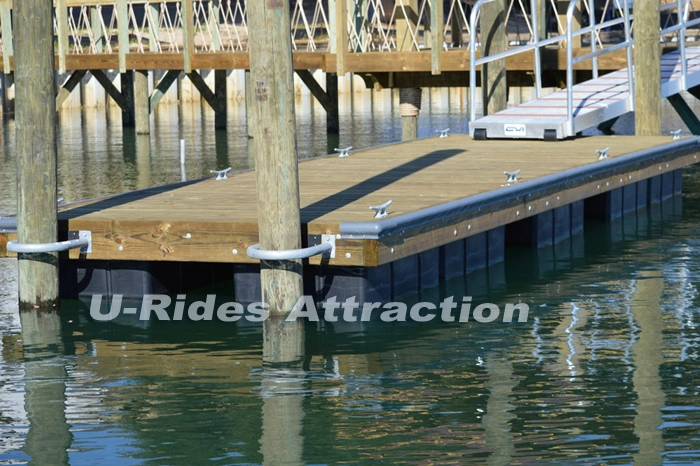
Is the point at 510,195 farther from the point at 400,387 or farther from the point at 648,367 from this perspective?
the point at 400,387

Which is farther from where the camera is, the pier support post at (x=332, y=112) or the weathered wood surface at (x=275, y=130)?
the pier support post at (x=332, y=112)

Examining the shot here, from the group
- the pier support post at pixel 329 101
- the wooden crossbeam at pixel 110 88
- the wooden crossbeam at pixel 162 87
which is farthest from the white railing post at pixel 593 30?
the wooden crossbeam at pixel 110 88

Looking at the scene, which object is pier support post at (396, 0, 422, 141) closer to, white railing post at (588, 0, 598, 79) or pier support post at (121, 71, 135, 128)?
white railing post at (588, 0, 598, 79)

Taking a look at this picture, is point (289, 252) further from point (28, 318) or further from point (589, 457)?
point (589, 457)

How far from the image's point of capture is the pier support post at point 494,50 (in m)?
17.4

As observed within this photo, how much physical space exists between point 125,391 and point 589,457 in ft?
8.91

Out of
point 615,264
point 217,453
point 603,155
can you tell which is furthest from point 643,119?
point 217,453

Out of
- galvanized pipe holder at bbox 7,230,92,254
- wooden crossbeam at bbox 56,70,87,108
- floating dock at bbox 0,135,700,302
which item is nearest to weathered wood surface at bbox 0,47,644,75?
floating dock at bbox 0,135,700,302

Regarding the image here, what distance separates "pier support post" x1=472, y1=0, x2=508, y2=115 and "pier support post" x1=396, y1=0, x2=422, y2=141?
1.64m

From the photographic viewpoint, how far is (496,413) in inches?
278

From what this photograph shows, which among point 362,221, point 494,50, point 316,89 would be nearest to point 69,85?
point 316,89

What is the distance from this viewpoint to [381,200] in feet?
34.2

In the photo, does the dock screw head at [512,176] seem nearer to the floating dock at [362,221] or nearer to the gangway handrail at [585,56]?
the floating dock at [362,221]

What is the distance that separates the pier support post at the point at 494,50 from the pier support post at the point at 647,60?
2001 mm
